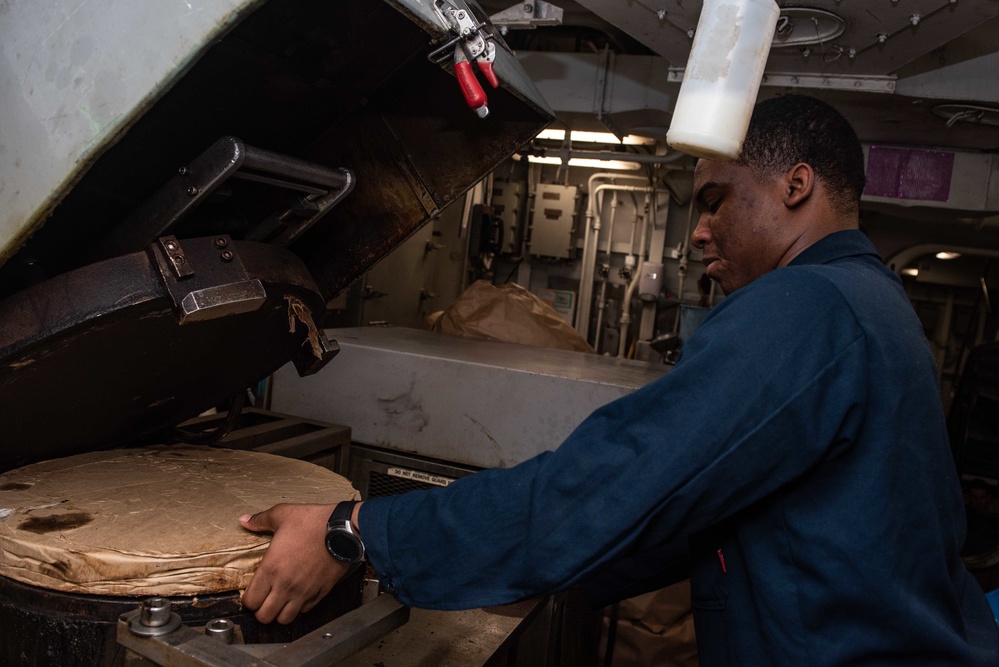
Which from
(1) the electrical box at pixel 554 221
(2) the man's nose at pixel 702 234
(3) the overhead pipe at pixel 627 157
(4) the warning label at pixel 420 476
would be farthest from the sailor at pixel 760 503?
(1) the electrical box at pixel 554 221

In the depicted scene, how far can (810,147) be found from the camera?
1115 millimetres

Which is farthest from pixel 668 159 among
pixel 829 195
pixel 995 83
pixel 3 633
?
pixel 3 633

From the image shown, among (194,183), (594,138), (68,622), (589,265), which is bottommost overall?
(68,622)

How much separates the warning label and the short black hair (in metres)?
1.14

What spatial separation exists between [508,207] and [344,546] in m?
4.60

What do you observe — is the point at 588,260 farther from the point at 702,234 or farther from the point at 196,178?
the point at 196,178

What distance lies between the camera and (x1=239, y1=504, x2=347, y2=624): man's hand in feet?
3.18

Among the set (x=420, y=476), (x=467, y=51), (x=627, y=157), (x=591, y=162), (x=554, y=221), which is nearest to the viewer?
(x=467, y=51)

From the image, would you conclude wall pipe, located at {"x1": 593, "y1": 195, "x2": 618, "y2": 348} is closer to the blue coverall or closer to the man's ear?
the man's ear

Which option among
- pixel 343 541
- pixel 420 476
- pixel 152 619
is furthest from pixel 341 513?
pixel 420 476

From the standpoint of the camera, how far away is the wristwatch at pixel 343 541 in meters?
0.98

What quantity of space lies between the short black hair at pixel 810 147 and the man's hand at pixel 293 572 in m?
0.86

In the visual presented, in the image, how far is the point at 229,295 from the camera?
973 millimetres

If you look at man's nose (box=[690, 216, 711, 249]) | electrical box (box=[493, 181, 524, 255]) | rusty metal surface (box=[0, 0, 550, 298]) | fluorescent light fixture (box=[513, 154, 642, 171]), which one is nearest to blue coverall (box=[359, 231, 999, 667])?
man's nose (box=[690, 216, 711, 249])
